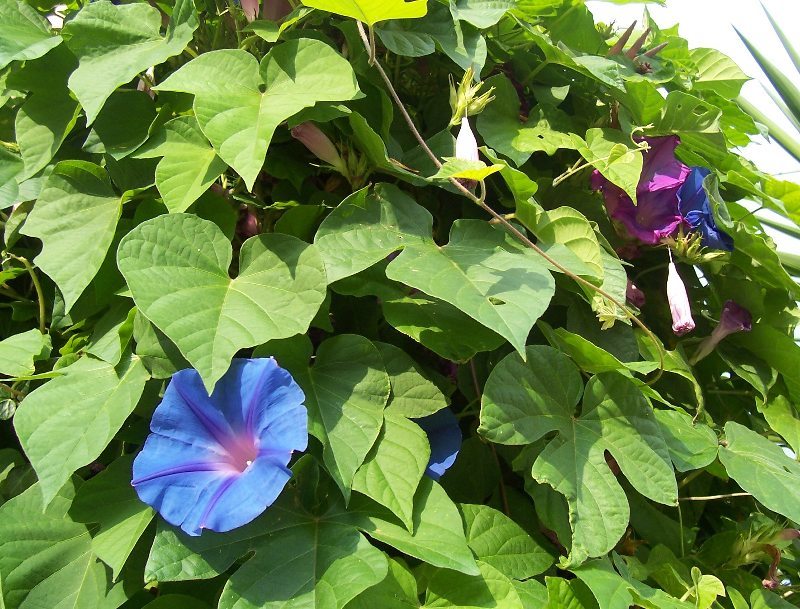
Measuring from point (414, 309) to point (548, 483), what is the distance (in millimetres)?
246

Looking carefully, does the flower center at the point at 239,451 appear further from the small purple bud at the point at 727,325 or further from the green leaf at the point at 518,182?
the small purple bud at the point at 727,325

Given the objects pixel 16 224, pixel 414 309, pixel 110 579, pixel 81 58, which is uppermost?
pixel 81 58

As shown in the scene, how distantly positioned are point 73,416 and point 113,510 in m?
0.12

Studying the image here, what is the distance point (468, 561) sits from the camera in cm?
72

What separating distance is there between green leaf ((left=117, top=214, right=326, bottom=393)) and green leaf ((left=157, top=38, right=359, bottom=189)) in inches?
4.0

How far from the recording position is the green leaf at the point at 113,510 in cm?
75

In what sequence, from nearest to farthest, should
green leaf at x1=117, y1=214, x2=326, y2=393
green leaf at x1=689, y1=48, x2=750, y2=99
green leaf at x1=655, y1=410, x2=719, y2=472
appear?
green leaf at x1=117, y1=214, x2=326, y2=393
green leaf at x1=655, y1=410, x2=719, y2=472
green leaf at x1=689, y1=48, x2=750, y2=99

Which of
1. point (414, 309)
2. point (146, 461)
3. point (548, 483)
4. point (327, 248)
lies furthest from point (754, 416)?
point (146, 461)

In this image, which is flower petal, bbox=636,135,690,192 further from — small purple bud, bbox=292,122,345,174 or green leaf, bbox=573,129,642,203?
small purple bud, bbox=292,122,345,174

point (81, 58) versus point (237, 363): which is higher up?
point (81, 58)

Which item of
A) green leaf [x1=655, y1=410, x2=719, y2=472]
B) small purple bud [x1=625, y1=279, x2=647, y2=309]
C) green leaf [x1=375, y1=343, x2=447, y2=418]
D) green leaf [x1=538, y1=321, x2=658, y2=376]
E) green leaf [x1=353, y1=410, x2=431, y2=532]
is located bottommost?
green leaf [x1=655, y1=410, x2=719, y2=472]

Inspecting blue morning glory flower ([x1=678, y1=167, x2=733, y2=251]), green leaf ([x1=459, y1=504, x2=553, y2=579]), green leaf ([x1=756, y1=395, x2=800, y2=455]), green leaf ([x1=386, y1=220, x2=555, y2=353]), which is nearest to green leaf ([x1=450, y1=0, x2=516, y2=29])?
green leaf ([x1=386, y1=220, x2=555, y2=353])

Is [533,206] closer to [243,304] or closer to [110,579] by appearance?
[243,304]

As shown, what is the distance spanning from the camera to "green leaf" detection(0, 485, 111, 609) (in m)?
0.77
